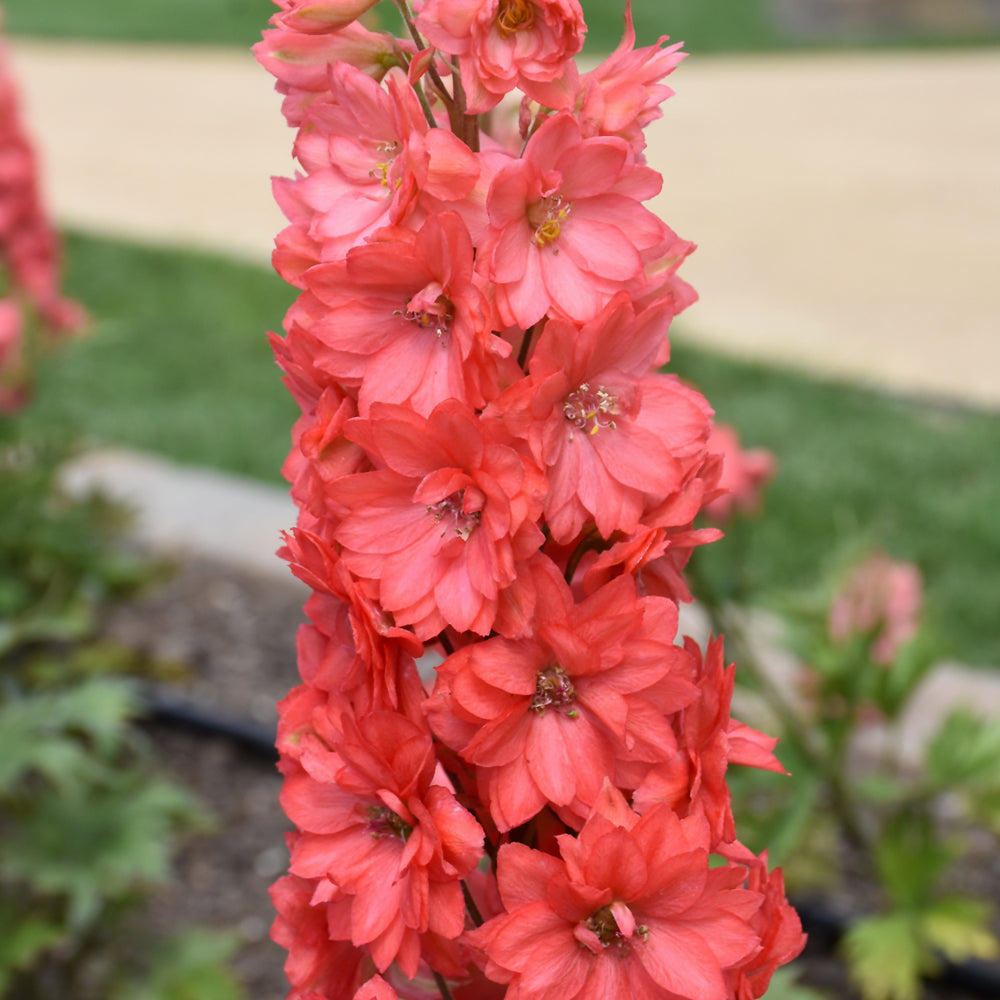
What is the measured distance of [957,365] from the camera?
5488mm

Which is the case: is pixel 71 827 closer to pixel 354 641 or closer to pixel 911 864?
pixel 911 864

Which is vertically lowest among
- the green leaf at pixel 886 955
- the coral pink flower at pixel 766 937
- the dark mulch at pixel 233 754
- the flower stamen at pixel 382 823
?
the dark mulch at pixel 233 754

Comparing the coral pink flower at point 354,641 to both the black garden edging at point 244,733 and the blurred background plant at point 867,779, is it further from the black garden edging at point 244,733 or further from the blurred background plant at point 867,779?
the black garden edging at point 244,733

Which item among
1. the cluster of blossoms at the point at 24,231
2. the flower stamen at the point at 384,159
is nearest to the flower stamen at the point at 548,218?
the flower stamen at the point at 384,159

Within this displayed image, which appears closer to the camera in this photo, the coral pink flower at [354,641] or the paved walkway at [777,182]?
the coral pink flower at [354,641]

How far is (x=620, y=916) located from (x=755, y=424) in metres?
4.00

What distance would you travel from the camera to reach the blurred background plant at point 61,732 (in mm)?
2135

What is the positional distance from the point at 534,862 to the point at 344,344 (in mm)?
363

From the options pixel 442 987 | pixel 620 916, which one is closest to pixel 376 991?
pixel 442 987

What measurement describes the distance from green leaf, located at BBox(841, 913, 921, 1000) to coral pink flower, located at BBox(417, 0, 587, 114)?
166 cm

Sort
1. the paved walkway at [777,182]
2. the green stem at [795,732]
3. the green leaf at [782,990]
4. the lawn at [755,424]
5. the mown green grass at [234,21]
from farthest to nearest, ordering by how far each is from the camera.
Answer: the mown green grass at [234,21]
the paved walkway at [777,182]
the lawn at [755,424]
the green stem at [795,732]
the green leaf at [782,990]

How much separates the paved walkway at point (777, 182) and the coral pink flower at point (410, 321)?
4.65 meters

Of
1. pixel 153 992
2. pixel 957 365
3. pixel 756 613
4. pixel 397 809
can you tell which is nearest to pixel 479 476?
pixel 397 809

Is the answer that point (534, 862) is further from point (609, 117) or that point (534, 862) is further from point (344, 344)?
point (609, 117)
